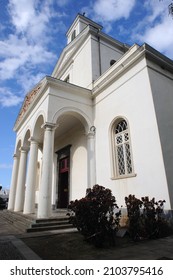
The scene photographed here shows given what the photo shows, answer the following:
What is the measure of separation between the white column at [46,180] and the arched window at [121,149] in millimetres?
2774

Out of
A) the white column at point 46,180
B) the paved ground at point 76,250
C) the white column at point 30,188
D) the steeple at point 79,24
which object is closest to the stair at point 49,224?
the white column at point 46,180

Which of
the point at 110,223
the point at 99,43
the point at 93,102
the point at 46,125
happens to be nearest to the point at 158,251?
the point at 110,223

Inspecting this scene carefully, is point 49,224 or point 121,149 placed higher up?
point 121,149

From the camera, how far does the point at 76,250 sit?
428 centimetres

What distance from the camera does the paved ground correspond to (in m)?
3.72

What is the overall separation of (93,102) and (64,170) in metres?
5.09

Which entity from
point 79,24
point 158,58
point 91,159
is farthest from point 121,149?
point 79,24

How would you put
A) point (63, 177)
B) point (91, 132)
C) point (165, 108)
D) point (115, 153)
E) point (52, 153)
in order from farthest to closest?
point (63, 177)
point (91, 132)
point (115, 153)
point (52, 153)
point (165, 108)

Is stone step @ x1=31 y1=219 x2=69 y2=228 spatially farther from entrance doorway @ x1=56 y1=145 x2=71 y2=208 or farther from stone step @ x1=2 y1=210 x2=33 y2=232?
entrance doorway @ x1=56 y1=145 x2=71 y2=208

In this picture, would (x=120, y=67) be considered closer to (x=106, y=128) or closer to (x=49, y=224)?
(x=106, y=128)

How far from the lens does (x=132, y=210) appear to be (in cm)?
548

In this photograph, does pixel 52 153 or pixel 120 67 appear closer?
pixel 52 153

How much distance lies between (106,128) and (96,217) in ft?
16.6

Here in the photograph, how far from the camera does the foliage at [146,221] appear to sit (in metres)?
5.39
